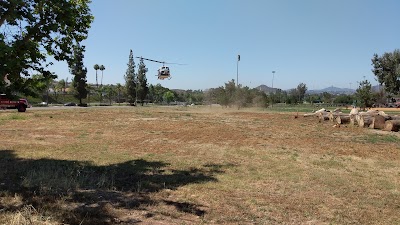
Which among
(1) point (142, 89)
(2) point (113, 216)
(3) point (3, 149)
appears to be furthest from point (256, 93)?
(2) point (113, 216)

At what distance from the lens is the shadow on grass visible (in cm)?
549

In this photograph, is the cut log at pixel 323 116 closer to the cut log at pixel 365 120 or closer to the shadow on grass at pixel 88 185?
the cut log at pixel 365 120

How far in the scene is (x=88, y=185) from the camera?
7195 millimetres

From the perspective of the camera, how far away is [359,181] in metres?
8.04

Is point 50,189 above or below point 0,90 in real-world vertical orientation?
below

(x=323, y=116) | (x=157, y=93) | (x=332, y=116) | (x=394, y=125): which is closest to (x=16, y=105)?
(x=323, y=116)

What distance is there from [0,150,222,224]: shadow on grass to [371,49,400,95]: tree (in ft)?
174

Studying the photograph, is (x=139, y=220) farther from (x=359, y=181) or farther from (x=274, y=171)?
(x=359, y=181)

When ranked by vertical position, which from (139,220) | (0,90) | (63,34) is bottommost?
(139,220)

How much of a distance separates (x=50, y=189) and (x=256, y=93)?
197 feet

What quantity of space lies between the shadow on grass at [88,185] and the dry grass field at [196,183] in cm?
2

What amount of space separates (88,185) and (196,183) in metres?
2.22

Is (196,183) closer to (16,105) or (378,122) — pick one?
(378,122)

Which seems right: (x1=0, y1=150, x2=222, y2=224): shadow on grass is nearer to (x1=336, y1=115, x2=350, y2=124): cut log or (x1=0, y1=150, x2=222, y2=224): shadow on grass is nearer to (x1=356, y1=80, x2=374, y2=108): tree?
(x1=336, y1=115, x2=350, y2=124): cut log
